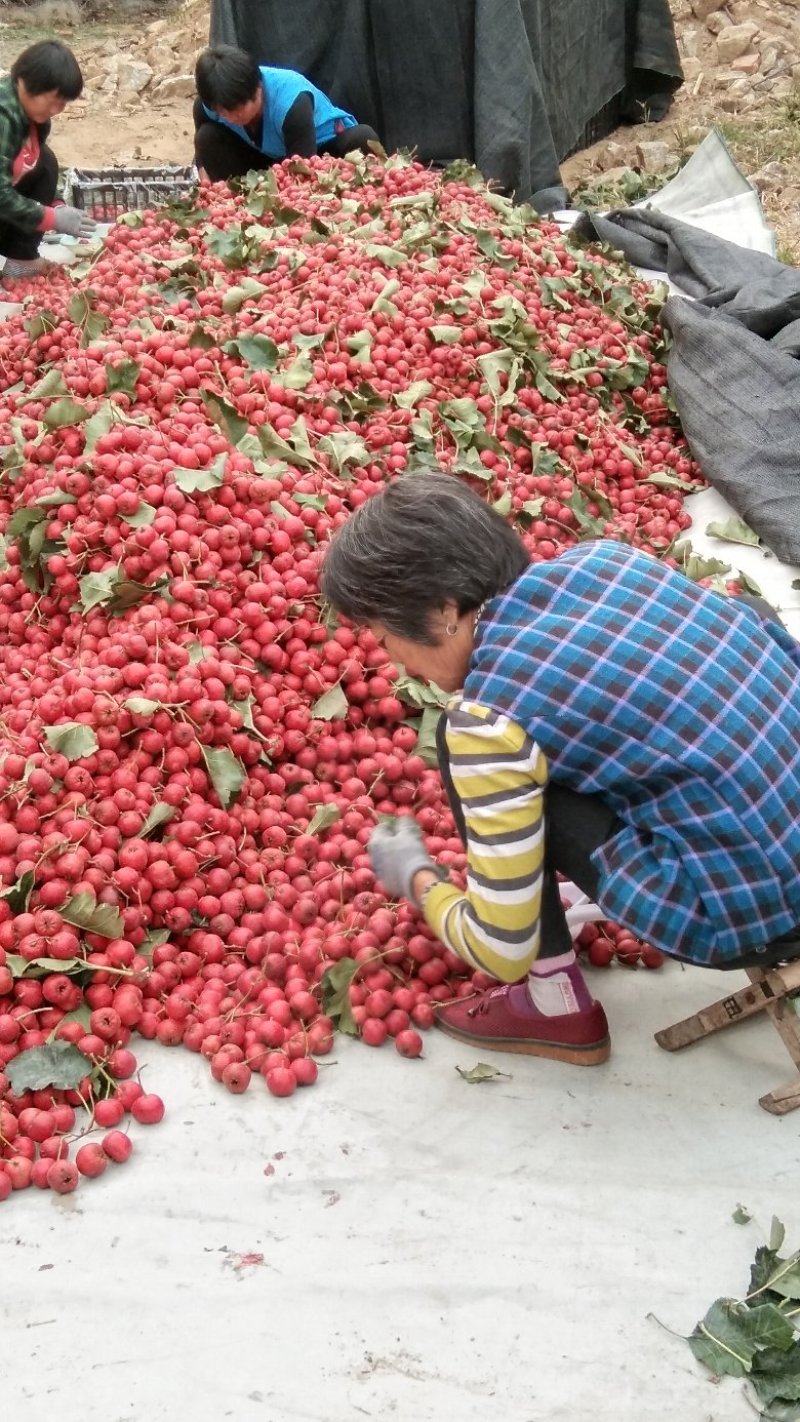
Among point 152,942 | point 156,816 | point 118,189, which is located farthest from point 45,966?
point 118,189

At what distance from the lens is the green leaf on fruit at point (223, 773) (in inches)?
101

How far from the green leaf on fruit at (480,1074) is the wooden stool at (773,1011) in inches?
14.5

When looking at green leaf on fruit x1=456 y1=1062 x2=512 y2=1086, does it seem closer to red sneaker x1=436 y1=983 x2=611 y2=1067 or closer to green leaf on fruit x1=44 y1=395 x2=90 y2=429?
red sneaker x1=436 y1=983 x2=611 y2=1067

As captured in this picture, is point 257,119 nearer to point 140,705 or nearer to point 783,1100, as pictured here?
point 140,705

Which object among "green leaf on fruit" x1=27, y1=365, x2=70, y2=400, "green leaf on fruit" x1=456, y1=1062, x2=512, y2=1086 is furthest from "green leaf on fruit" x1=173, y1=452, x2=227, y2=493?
"green leaf on fruit" x1=456, y1=1062, x2=512, y2=1086

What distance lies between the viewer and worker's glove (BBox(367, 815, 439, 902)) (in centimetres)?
223

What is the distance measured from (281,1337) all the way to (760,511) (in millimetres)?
2639

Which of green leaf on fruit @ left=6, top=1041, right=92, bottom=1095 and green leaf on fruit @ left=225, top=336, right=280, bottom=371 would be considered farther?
green leaf on fruit @ left=225, top=336, right=280, bottom=371

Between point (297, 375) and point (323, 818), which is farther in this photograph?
point (297, 375)

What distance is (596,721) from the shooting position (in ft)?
6.04

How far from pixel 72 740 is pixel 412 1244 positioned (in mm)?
1136

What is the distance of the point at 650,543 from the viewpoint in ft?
11.7

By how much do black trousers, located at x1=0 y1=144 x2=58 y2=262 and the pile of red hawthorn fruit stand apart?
51.8 inches

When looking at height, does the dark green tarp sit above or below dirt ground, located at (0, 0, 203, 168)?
above
